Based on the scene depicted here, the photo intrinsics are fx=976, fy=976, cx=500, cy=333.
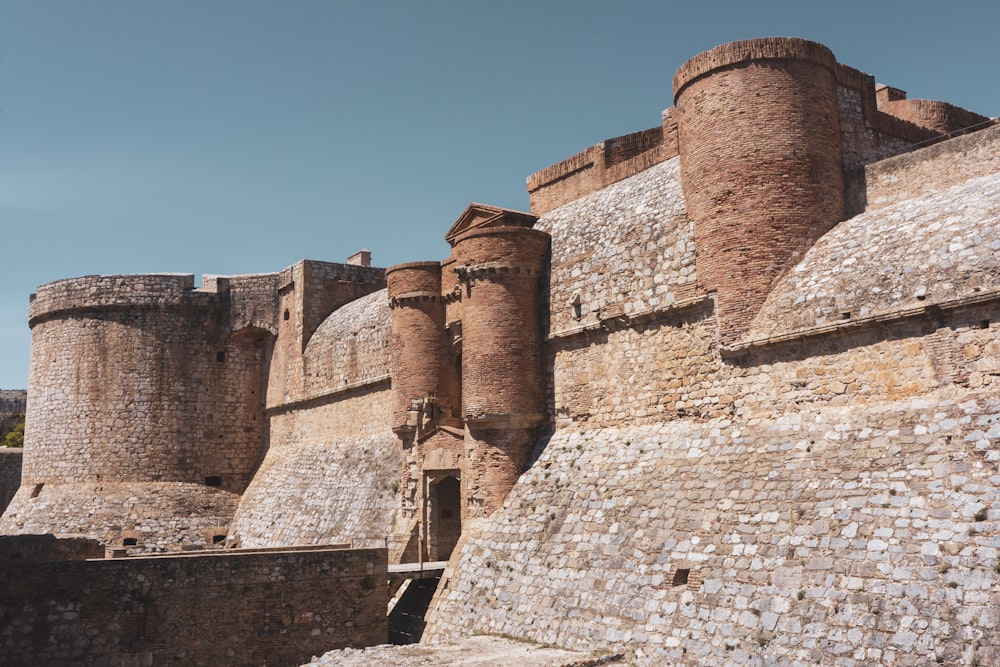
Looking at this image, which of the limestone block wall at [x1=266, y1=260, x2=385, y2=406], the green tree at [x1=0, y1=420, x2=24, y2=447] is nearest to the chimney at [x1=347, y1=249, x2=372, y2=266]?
the limestone block wall at [x1=266, y1=260, x2=385, y2=406]

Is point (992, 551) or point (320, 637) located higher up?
point (992, 551)

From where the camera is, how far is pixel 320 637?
1638cm

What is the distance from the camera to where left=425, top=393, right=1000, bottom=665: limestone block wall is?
32.4 ft

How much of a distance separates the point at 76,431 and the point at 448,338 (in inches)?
558

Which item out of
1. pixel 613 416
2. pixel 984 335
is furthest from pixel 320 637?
pixel 984 335

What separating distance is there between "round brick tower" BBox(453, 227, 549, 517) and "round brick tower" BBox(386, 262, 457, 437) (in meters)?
2.57

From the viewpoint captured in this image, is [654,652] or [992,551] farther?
[654,652]

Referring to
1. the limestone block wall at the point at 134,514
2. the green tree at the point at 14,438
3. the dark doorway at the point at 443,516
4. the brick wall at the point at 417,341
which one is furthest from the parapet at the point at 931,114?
the green tree at the point at 14,438

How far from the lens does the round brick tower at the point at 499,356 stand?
17.5 metres

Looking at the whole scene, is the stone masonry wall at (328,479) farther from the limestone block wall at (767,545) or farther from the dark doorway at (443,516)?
the limestone block wall at (767,545)

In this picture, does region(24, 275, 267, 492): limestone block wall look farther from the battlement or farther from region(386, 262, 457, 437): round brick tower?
region(386, 262, 457, 437): round brick tower

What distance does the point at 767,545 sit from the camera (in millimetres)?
11727

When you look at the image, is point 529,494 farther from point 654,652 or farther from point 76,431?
point 76,431

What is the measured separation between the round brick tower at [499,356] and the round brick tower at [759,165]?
4004 mm
